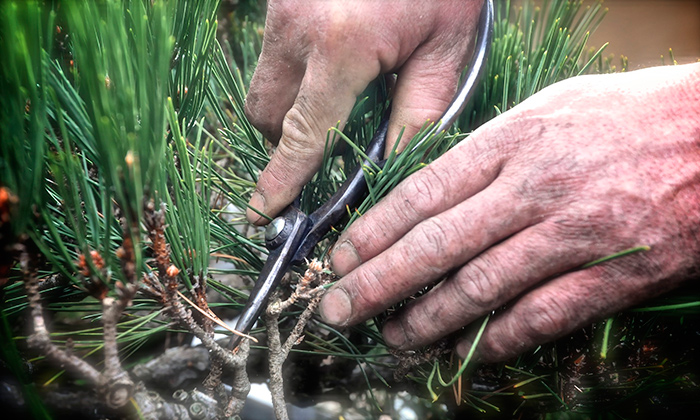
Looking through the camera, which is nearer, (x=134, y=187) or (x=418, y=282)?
(x=134, y=187)

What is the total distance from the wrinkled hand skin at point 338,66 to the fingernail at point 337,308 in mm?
154

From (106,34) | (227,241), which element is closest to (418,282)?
(227,241)

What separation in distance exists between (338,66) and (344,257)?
27 centimetres

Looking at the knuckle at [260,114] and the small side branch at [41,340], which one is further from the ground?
the knuckle at [260,114]

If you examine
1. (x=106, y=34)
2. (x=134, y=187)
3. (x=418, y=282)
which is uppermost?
(x=106, y=34)

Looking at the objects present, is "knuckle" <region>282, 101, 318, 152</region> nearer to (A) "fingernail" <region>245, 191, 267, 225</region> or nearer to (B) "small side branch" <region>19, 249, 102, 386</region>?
(A) "fingernail" <region>245, 191, 267, 225</region>

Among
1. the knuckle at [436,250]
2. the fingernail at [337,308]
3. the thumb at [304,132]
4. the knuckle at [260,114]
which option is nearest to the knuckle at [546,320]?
the knuckle at [436,250]

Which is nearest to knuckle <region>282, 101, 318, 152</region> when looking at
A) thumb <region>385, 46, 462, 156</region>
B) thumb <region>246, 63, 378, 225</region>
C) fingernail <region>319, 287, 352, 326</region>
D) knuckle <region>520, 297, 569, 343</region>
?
thumb <region>246, 63, 378, 225</region>

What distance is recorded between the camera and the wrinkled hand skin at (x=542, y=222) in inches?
19.9

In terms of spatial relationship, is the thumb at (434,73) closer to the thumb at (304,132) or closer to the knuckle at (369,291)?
the thumb at (304,132)

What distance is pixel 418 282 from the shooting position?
1.86 feet

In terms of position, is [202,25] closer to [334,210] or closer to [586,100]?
[334,210]

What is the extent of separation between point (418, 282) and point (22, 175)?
42 cm

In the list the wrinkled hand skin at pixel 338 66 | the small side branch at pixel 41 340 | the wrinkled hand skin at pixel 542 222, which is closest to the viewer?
the small side branch at pixel 41 340
